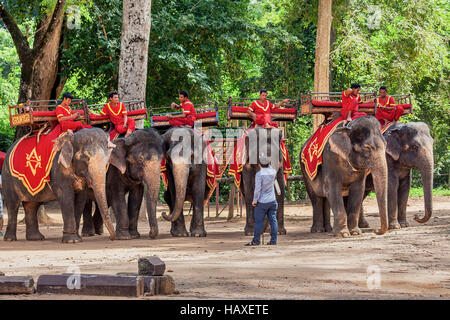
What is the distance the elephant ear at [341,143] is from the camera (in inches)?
535

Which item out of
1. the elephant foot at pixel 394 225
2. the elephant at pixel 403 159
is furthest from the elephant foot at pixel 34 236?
the elephant foot at pixel 394 225

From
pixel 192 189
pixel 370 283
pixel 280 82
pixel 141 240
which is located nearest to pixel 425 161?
pixel 192 189

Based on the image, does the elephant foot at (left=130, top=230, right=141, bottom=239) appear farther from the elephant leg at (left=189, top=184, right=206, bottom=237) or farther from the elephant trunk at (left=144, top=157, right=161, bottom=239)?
the elephant leg at (left=189, top=184, right=206, bottom=237)

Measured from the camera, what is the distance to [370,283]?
26.0 feet

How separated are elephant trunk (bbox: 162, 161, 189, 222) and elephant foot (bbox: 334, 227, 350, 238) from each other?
269 cm

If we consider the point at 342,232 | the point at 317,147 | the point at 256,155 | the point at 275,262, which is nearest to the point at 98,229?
the point at 256,155

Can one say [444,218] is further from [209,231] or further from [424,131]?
[209,231]

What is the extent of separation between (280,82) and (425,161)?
14571 mm

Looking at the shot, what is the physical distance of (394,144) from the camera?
14945 mm

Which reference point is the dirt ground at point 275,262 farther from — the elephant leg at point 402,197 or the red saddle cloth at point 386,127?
the red saddle cloth at point 386,127

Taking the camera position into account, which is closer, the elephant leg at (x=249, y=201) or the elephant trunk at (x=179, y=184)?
the elephant trunk at (x=179, y=184)

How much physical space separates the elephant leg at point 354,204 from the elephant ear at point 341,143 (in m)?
0.59

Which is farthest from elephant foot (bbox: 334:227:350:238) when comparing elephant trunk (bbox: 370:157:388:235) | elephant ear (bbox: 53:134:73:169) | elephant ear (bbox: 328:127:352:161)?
elephant ear (bbox: 53:134:73:169)

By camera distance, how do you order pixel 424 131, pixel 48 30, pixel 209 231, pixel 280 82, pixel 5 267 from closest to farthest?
pixel 5 267 → pixel 424 131 → pixel 209 231 → pixel 48 30 → pixel 280 82
